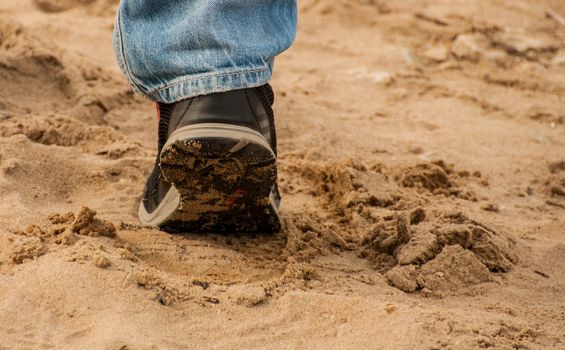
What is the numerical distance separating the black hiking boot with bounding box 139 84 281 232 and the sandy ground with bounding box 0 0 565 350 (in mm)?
86

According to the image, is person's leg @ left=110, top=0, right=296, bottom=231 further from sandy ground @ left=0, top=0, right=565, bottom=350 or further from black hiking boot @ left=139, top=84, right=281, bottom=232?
sandy ground @ left=0, top=0, right=565, bottom=350

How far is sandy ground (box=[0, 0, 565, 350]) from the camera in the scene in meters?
1.62

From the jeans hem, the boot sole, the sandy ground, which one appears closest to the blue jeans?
the jeans hem

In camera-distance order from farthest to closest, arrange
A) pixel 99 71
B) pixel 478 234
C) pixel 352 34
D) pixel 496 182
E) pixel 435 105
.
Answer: pixel 352 34, pixel 435 105, pixel 99 71, pixel 496 182, pixel 478 234

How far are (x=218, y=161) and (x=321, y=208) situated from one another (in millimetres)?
723

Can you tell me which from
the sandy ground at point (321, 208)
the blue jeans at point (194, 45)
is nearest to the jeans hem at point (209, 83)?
the blue jeans at point (194, 45)

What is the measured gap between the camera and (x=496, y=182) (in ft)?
9.30

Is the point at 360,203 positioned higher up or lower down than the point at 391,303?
lower down

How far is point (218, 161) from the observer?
5.80 feet

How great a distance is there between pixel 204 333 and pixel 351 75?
2.53 metres

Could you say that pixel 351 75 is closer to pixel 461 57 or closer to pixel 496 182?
pixel 461 57

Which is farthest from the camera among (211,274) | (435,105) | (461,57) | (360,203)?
(461,57)

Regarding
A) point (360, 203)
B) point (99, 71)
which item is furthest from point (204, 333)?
point (99, 71)

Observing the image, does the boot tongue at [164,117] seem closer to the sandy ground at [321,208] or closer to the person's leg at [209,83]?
the person's leg at [209,83]
